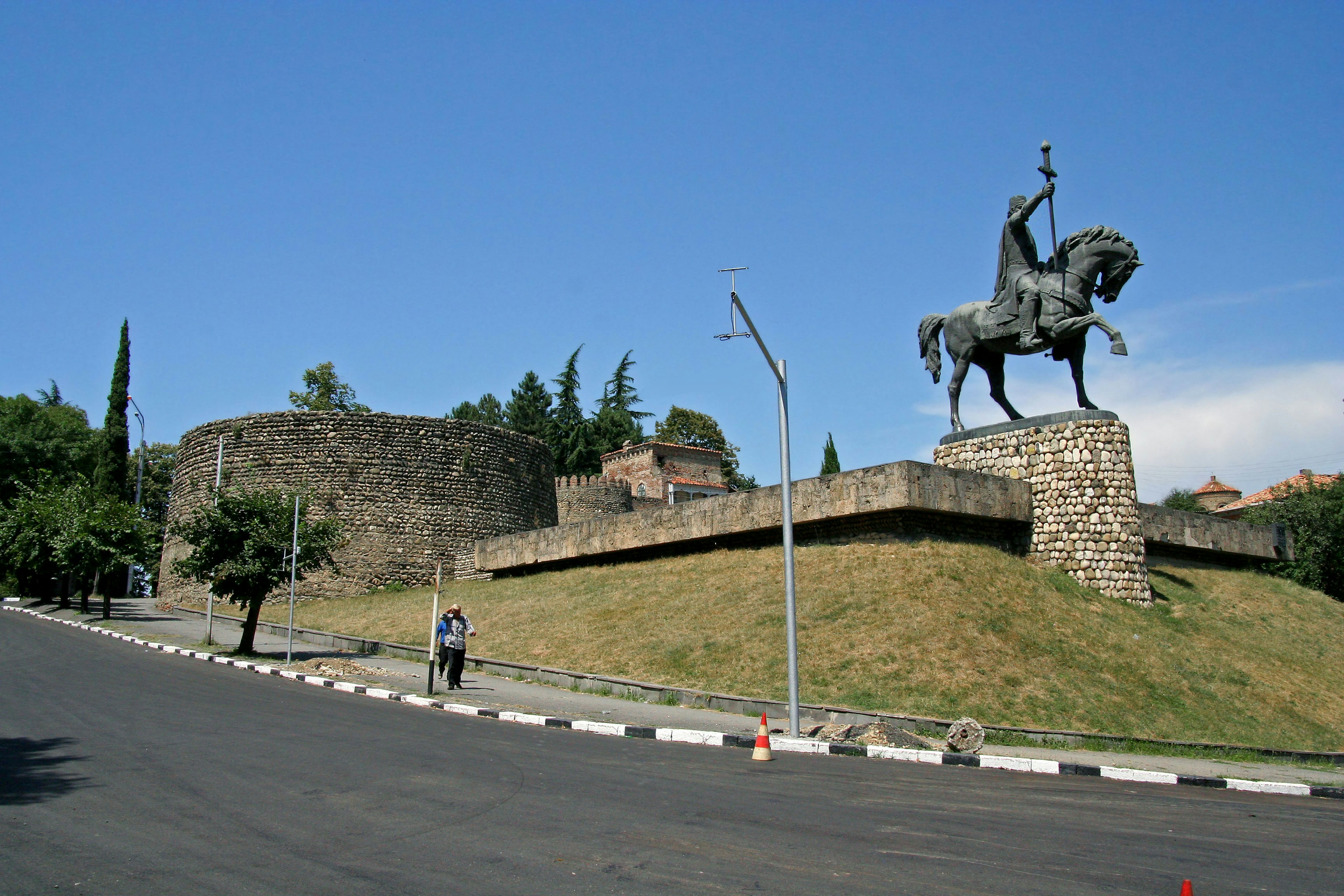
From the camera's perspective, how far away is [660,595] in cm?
1906

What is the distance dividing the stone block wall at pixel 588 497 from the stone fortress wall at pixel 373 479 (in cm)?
1521

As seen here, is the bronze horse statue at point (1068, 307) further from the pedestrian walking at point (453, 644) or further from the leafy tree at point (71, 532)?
the leafy tree at point (71, 532)

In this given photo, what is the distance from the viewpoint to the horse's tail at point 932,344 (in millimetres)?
21094

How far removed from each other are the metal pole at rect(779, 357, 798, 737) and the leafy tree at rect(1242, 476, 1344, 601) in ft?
102

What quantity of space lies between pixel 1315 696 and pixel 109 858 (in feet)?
61.4

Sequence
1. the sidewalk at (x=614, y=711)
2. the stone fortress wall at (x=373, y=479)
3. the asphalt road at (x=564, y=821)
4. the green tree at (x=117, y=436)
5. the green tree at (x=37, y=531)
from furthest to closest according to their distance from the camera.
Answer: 1. the green tree at (x=117, y=436)
2. the green tree at (x=37, y=531)
3. the stone fortress wall at (x=373, y=479)
4. the sidewalk at (x=614, y=711)
5. the asphalt road at (x=564, y=821)

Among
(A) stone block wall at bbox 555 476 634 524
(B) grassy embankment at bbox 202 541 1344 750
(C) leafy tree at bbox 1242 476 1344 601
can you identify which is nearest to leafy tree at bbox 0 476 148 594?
(B) grassy embankment at bbox 202 541 1344 750

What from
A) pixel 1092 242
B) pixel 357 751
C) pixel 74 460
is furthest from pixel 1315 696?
pixel 74 460

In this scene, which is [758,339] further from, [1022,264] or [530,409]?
[530,409]

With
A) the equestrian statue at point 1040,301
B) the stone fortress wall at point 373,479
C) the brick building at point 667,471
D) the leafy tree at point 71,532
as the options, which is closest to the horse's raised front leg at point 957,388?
the equestrian statue at point 1040,301

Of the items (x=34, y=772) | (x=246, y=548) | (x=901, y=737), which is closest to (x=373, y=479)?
(x=246, y=548)

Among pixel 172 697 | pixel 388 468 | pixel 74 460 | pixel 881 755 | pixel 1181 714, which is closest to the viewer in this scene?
pixel 881 755

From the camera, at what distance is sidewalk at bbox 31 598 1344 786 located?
10414 millimetres

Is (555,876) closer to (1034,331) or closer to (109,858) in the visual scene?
(109,858)
